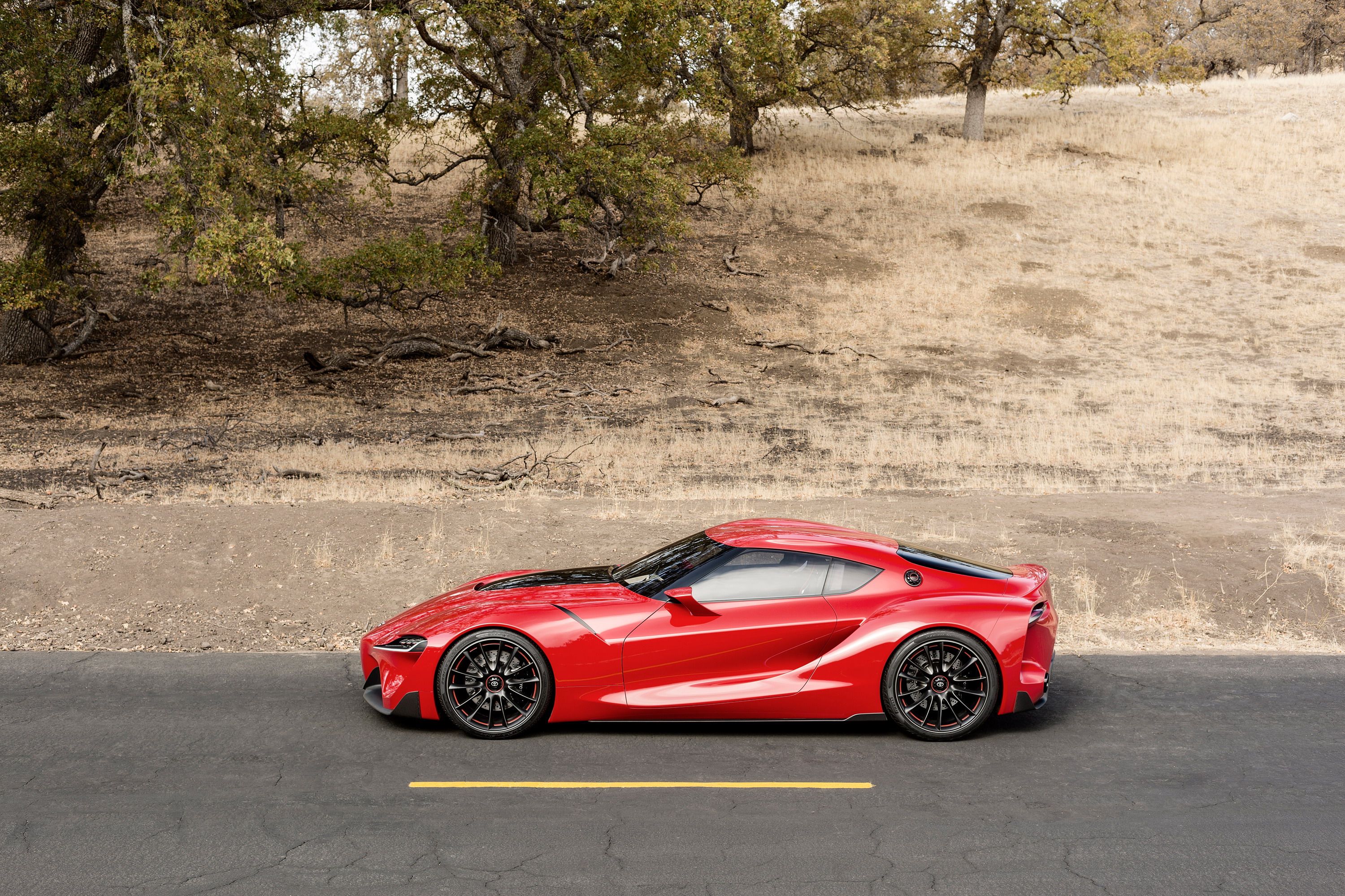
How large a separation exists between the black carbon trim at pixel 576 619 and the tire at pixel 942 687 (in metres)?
1.78

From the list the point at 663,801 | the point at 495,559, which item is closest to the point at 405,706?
the point at 663,801

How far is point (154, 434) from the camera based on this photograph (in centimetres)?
2028

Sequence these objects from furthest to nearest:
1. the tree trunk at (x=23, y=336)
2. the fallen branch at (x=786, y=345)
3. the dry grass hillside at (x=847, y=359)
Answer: the fallen branch at (x=786, y=345) → the tree trunk at (x=23, y=336) → the dry grass hillside at (x=847, y=359)

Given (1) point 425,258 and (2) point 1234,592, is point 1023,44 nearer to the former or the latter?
(1) point 425,258

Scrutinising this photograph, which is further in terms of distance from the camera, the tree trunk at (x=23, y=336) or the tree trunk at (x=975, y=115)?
the tree trunk at (x=975, y=115)

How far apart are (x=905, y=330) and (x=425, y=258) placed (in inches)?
515

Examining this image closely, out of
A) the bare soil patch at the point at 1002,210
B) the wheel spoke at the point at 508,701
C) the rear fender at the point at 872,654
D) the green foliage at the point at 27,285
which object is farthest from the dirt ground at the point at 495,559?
the bare soil patch at the point at 1002,210

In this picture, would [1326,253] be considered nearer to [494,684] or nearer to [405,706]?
[494,684]

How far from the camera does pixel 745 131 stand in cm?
4284

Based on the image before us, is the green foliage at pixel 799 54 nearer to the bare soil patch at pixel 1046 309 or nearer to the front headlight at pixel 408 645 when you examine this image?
the bare soil patch at pixel 1046 309

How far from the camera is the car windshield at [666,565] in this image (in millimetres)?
7180

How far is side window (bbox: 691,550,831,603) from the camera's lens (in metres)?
6.97

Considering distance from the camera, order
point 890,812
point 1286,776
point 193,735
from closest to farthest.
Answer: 1. point 890,812
2. point 1286,776
3. point 193,735

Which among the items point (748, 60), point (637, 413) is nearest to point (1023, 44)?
point (748, 60)
